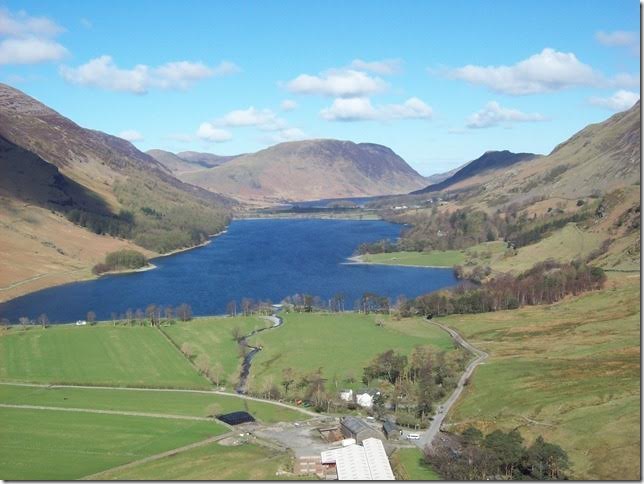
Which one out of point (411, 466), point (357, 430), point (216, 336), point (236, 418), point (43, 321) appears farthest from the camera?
point (43, 321)

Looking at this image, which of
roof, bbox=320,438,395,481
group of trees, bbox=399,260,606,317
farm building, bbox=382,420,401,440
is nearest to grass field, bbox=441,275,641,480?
farm building, bbox=382,420,401,440

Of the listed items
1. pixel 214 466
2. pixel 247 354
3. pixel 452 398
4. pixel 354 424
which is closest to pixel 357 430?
pixel 354 424

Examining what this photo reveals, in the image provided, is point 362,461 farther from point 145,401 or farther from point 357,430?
point 145,401

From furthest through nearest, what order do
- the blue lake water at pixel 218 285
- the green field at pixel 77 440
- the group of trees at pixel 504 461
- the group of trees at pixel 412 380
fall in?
the blue lake water at pixel 218 285, the group of trees at pixel 412 380, the green field at pixel 77 440, the group of trees at pixel 504 461

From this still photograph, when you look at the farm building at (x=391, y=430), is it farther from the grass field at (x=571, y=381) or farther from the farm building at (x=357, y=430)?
the grass field at (x=571, y=381)

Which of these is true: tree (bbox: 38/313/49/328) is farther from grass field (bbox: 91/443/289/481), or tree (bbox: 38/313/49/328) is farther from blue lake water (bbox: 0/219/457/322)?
grass field (bbox: 91/443/289/481)

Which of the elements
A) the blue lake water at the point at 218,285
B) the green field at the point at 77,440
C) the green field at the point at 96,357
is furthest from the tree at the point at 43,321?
the green field at the point at 77,440
